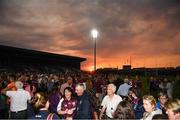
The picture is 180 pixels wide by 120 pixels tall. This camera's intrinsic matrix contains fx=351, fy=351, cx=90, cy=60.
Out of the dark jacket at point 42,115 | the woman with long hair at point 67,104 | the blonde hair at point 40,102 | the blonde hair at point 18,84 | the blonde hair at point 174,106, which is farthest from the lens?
the blonde hair at point 18,84

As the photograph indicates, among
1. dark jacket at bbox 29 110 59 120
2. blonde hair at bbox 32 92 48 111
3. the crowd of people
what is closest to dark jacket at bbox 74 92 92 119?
the crowd of people

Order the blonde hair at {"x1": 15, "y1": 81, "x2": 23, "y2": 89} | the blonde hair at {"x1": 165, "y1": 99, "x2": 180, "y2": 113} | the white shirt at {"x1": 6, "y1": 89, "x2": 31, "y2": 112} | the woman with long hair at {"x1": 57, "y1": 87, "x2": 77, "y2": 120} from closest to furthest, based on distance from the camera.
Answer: the blonde hair at {"x1": 165, "y1": 99, "x2": 180, "y2": 113}, the woman with long hair at {"x1": 57, "y1": 87, "x2": 77, "y2": 120}, the white shirt at {"x1": 6, "y1": 89, "x2": 31, "y2": 112}, the blonde hair at {"x1": 15, "y1": 81, "x2": 23, "y2": 89}

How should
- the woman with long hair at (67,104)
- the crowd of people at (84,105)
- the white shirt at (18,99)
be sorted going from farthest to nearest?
the white shirt at (18,99) < the woman with long hair at (67,104) < the crowd of people at (84,105)

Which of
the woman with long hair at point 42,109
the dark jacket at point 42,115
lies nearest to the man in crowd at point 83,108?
the woman with long hair at point 42,109

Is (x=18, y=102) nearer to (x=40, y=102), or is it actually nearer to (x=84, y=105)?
(x=84, y=105)

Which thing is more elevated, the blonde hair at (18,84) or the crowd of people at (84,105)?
the blonde hair at (18,84)

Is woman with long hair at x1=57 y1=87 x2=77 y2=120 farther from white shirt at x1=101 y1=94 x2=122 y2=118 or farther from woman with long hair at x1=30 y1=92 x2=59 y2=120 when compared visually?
woman with long hair at x1=30 y1=92 x2=59 y2=120

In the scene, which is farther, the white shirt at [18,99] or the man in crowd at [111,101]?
the white shirt at [18,99]

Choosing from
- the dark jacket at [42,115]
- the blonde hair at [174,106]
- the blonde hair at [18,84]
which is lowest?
the dark jacket at [42,115]

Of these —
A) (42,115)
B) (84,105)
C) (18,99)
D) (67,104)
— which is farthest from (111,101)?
(42,115)

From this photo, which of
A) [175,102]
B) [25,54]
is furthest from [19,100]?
[25,54]

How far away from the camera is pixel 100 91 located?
2348 cm

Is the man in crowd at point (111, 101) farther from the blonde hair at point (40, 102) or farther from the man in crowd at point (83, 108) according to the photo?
the blonde hair at point (40, 102)

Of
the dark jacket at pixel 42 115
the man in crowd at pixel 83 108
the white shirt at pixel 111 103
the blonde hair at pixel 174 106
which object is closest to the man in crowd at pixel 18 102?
the man in crowd at pixel 83 108
